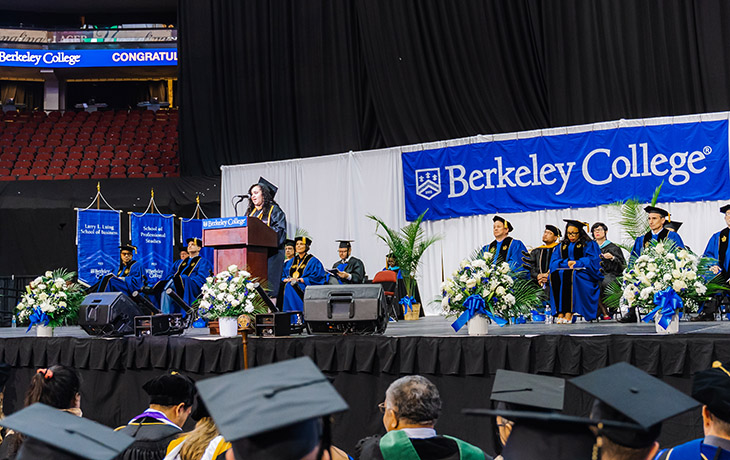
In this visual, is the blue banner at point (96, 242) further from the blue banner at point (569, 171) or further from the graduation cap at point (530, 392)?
the graduation cap at point (530, 392)

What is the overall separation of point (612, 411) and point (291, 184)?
13.6 m

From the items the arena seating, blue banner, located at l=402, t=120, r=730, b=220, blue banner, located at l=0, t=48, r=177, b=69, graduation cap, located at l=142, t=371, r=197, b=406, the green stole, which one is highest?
blue banner, located at l=0, t=48, r=177, b=69

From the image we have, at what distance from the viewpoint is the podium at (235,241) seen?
7898mm

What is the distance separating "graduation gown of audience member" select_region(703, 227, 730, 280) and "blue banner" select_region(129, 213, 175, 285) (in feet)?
30.6

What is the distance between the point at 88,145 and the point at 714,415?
18384 mm

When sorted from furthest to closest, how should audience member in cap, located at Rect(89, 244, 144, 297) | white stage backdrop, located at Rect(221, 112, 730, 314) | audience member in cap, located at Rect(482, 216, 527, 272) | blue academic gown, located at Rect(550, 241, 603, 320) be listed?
white stage backdrop, located at Rect(221, 112, 730, 314) → audience member in cap, located at Rect(89, 244, 144, 297) → audience member in cap, located at Rect(482, 216, 527, 272) → blue academic gown, located at Rect(550, 241, 603, 320)

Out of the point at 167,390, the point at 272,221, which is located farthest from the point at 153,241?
the point at 167,390

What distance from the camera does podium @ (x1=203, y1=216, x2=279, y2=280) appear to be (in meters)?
7.90

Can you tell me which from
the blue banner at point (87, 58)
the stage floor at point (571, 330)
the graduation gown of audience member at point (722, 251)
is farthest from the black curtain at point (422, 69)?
the blue banner at point (87, 58)

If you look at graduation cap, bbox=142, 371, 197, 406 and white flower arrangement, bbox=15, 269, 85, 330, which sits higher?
white flower arrangement, bbox=15, 269, 85, 330

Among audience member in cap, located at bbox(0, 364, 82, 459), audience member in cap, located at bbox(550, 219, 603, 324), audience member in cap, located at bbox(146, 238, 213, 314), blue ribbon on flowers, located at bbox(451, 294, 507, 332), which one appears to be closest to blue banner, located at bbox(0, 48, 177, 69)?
audience member in cap, located at bbox(146, 238, 213, 314)

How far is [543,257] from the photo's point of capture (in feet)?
33.1

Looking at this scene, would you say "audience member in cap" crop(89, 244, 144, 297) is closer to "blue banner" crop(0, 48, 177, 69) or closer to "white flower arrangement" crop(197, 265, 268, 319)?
"white flower arrangement" crop(197, 265, 268, 319)

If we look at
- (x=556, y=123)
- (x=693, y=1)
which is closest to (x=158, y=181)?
(x=556, y=123)
